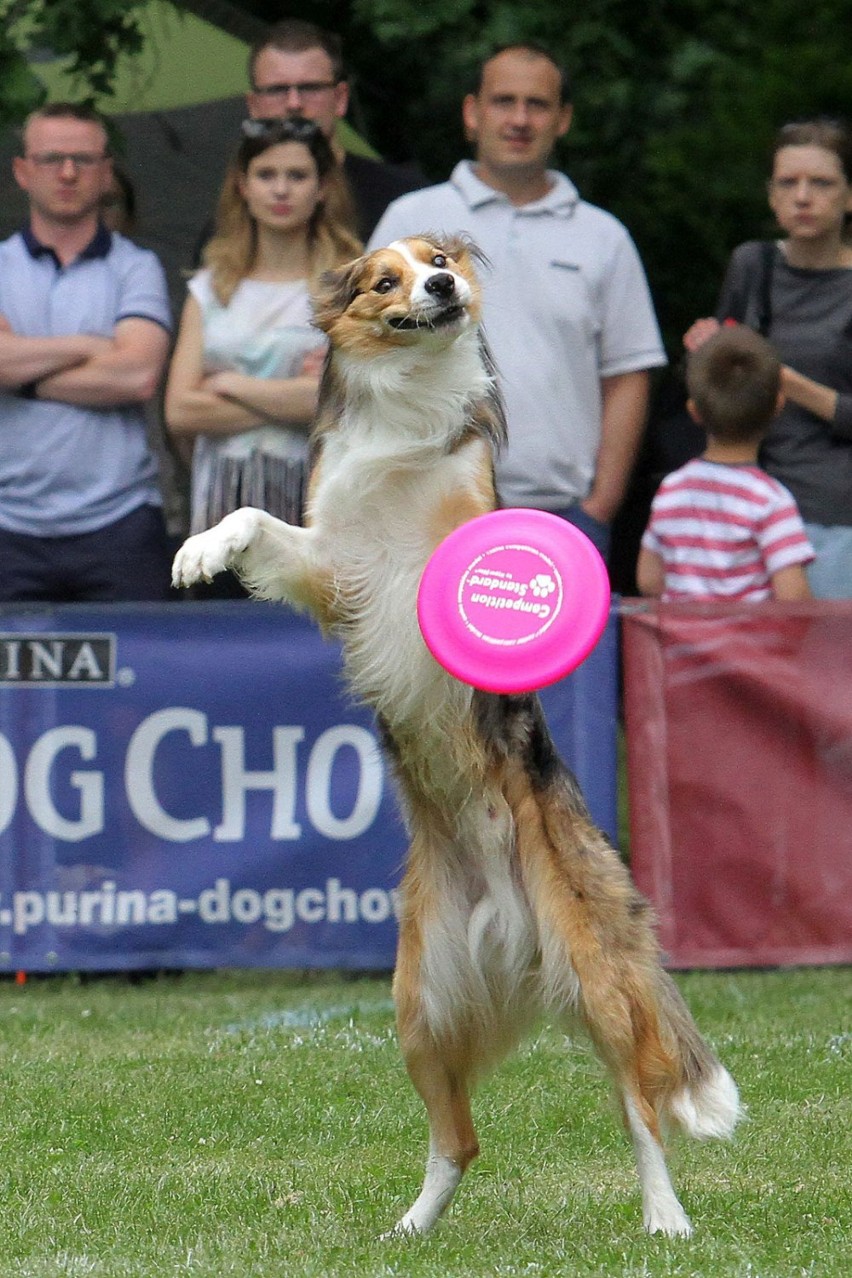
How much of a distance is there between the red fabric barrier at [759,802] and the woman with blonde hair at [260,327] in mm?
1520

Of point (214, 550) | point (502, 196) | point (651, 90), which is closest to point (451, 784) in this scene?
point (214, 550)

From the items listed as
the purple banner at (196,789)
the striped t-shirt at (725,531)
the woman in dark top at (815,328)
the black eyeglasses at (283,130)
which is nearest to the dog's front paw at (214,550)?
the purple banner at (196,789)

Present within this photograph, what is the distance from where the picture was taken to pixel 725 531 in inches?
309

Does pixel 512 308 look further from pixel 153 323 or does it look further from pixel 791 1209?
pixel 791 1209

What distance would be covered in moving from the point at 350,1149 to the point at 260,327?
3.39 meters

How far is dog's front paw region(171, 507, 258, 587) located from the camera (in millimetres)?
4766

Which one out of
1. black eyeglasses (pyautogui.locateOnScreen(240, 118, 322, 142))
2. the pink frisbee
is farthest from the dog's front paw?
black eyeglasses (pyautogui.locateOnScreen(240, 118, 322, 142))

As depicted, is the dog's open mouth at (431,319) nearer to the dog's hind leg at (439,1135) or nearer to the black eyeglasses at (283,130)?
the dog's hind leg at (439,1135)

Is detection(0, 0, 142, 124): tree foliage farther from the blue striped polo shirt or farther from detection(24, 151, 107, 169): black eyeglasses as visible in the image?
the blue striped polo shirt

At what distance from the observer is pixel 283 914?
25.6 ft

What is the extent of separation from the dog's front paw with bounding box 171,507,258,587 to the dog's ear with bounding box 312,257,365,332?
660 mm

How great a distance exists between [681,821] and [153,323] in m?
2.65

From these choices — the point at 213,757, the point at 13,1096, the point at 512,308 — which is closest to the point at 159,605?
the point at 213,757

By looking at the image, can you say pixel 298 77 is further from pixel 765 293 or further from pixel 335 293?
pixel 335 293
